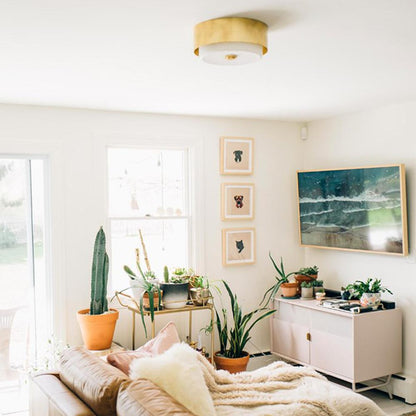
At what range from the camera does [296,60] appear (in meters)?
3.08

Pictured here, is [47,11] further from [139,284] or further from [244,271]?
[244,271]

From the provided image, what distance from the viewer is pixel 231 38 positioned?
2398 millimetres

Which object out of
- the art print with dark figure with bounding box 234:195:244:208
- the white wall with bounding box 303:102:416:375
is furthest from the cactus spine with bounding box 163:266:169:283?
the white wall with bounding box 303:102:416:375

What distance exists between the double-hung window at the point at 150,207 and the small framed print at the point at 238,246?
13.9 inches

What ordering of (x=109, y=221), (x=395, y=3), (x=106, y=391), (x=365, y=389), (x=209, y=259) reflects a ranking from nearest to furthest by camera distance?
1. (x=395, y=3)
2. (x=106, y=391)
3. (x=365, y=389)
4. (x=109, y=221)
5. (x=209, y=259)

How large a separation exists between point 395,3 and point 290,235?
3410 millimetres

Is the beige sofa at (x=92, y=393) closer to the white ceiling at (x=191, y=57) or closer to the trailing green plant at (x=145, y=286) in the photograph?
the trailing green plant at (x=145, y=286)

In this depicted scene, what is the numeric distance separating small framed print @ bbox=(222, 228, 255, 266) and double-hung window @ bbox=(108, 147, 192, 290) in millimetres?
353

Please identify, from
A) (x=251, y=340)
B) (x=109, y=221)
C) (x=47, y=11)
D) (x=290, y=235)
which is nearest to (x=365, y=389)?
(x=251, y=340)

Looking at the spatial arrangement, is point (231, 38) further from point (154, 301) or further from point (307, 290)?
point (307, 290)

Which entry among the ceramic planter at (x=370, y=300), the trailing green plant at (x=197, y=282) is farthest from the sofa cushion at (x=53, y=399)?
the ceramic planter at (x=370, y=300)

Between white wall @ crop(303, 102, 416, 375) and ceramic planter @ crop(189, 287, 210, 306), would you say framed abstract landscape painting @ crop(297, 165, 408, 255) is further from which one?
ceramic planter @ crop(189, 287, 210, 306)

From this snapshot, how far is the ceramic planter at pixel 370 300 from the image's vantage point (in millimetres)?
4327

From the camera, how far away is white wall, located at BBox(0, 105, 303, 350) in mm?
4355
